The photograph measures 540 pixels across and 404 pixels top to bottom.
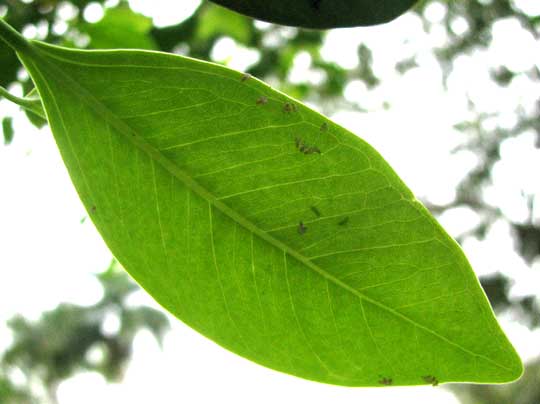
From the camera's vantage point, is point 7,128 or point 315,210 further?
point 7,128

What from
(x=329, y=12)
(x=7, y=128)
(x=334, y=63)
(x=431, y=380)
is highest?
(x=334, y=63)

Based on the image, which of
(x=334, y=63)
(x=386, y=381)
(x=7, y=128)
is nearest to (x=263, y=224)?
(x=386, y=381)

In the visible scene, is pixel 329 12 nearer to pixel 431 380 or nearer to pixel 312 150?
pixel 312 150

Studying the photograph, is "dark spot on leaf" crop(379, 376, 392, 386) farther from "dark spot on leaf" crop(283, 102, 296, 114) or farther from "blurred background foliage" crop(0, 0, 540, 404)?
"blurred background foliage" crop(0, 0, 540, 404)

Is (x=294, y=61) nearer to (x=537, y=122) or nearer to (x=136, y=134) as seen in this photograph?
(x=136, y=134)

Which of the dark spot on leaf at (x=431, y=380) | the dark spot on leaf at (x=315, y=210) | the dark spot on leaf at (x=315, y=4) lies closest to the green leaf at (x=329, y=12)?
the dark spot on leaf at (x=315, y=4)

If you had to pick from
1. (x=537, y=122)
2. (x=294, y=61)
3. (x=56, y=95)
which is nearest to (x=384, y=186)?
(x=56, y=95)

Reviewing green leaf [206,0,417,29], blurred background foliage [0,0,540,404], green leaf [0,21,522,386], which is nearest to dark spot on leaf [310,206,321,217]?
green leaf [0,21,522,386]

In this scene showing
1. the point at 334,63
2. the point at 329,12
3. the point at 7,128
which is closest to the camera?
the point at 329,12
